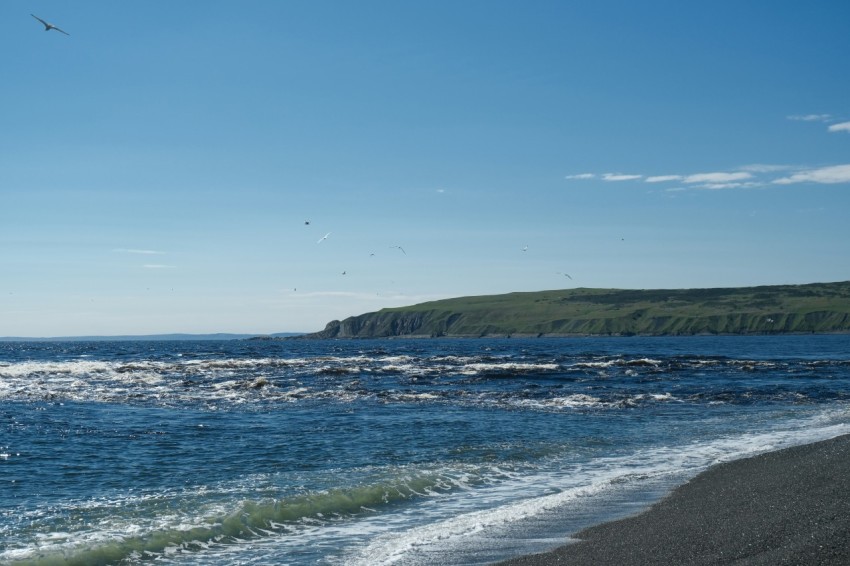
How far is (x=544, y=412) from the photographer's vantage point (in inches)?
1401

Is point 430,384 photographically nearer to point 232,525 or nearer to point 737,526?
point 232,525

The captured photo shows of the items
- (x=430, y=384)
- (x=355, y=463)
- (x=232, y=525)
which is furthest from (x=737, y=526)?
(x=430, y=384)

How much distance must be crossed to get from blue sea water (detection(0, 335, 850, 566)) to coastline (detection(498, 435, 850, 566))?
88 cm

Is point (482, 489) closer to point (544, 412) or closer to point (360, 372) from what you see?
point (544, 412)

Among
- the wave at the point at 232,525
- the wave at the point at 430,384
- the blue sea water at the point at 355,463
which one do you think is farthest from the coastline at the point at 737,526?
the wave at the point at 430,384

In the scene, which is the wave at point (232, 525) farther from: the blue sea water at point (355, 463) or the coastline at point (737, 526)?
the coastline at point (737, 526)

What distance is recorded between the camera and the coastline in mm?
10805

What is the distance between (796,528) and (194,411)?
2977 cm

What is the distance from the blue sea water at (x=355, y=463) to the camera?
14.0 meters

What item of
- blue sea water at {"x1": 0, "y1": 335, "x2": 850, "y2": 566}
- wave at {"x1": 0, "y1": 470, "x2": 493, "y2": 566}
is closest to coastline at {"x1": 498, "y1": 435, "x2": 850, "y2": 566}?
blue sea water at {"x1": 0, "y1": 335, "x2": 850, "y2": 566}

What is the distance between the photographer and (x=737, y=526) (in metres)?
12.7

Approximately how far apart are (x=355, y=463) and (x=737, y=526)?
12.0 m

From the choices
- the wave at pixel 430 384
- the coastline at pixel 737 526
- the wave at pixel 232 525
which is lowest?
the wave at pixel 430 384

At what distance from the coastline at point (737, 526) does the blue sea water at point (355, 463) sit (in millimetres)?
880
